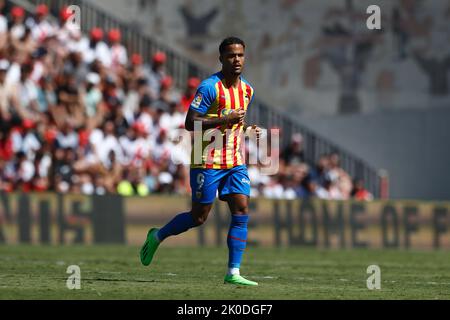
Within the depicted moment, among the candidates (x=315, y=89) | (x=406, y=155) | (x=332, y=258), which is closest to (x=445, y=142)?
(x=406, y=155)

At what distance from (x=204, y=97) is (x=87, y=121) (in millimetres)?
12247

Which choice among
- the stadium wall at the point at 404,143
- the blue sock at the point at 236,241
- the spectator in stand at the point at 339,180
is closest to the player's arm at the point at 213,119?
the blue sock at the point at 236,241

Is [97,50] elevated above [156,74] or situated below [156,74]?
above

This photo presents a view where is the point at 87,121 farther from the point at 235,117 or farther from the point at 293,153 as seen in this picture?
the point at 235,117

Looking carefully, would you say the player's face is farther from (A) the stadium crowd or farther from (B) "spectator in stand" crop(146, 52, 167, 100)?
(B) "spectator in stand" crop(146, 52, 167, 100)

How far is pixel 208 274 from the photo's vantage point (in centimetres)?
1420

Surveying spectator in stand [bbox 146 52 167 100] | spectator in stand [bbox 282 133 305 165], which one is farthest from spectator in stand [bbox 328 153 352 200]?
spectator in stand [bbox 146 52 167 100]

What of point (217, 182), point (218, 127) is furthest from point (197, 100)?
point (217, 182)

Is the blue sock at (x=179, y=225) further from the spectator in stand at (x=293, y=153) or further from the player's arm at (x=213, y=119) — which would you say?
the spectator in stand at (x=293, y=153)

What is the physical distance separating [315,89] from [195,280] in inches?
751

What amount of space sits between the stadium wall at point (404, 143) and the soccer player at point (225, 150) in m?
18.8

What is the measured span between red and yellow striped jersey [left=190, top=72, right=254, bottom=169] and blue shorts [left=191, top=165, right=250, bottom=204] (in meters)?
0.06

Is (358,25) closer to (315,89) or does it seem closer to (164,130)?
(315,89)

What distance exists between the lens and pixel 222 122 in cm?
1209
